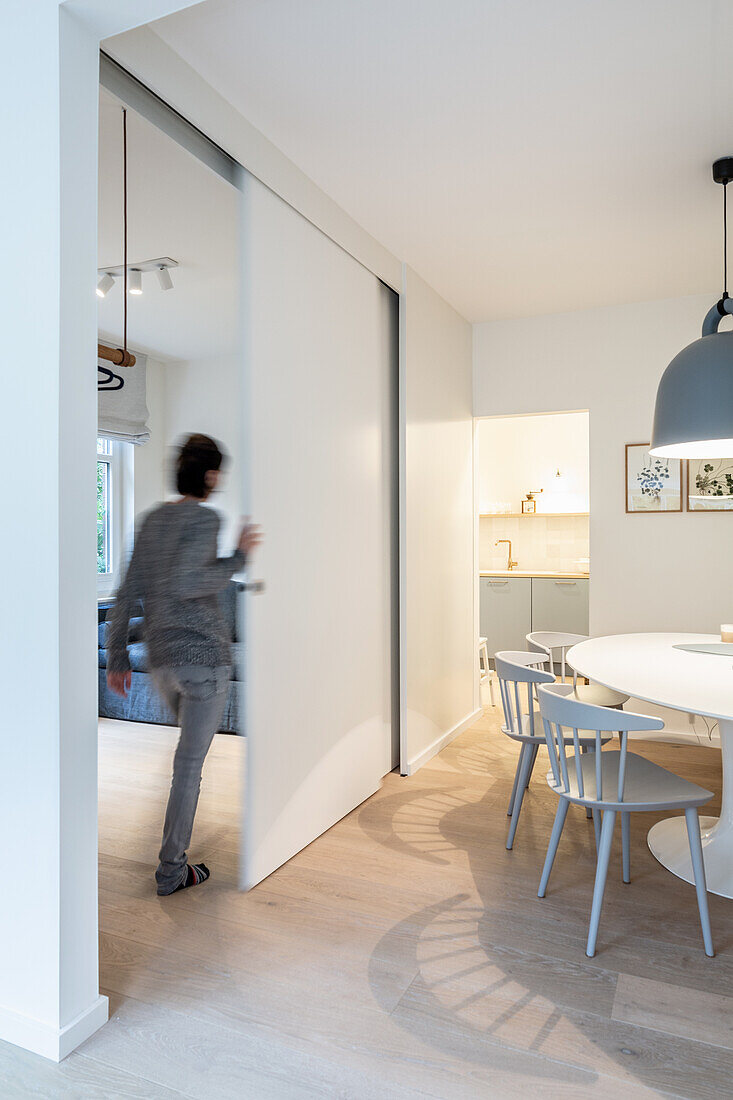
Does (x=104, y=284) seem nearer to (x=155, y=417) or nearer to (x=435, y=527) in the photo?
(x=155, y=417)

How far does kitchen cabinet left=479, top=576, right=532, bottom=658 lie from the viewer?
6.47 m

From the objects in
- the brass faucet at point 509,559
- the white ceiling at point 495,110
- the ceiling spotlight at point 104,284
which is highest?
the white ceiling at point 495,110

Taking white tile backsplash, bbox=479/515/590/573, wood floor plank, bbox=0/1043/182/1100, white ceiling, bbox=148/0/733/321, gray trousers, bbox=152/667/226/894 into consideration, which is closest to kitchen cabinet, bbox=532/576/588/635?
white tile backsplash, bbox=479/515/590/573

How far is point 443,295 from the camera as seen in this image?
4262mm

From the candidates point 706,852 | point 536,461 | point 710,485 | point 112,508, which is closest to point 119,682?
point 112,508

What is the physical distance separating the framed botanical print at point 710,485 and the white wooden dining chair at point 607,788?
93.0 inches

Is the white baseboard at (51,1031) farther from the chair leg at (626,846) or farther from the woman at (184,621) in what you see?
the chair leg at (626,846)

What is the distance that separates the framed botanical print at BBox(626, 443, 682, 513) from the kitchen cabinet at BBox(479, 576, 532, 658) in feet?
6.72

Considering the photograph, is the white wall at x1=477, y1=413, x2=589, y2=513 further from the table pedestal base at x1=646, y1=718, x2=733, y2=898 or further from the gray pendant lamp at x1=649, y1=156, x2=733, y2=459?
the table pedestal base at x1=646, y1=718, x2=733, y2=898

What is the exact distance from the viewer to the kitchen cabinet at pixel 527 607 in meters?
6.28

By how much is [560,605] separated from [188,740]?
4608mm

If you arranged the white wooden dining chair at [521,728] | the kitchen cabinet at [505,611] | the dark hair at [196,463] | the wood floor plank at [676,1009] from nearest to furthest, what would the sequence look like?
the wood floor plank at [676,1009] → the dark hair at [196,463] → the white wooden dining chair at [521,728] → the kitchen cabinet at [505,611]

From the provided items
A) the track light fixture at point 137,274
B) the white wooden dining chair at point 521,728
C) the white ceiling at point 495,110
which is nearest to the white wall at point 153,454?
the track light fixture at point 137,274

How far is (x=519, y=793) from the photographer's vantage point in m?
2.94
